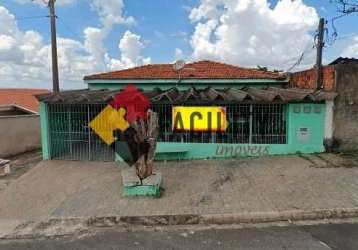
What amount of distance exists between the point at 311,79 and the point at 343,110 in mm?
2302

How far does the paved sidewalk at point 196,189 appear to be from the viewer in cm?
599

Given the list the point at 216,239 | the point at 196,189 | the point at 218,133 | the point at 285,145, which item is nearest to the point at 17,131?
the point at 218,133

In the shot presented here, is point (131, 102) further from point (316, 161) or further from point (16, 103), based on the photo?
point (16, 103)

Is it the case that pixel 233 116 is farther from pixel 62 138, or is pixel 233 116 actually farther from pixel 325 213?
pixel 62 138

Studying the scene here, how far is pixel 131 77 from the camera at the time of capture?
15102 mm

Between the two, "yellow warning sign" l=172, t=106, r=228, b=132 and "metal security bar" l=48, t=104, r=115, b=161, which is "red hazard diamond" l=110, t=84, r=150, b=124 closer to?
"metal security bar" l=48, t=104, r=115, b=161

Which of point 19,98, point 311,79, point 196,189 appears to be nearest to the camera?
point 196,189

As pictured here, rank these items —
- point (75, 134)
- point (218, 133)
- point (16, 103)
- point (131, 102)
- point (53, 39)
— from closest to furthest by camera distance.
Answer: point (218, 133), point (75, 134), point (131, 102), point (53, 39), point (16, 103)

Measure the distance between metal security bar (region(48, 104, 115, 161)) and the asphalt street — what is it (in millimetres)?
5268

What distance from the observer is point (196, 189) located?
23.2 feet

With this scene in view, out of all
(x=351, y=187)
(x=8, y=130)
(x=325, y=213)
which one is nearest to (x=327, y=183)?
(x=351, y=187)

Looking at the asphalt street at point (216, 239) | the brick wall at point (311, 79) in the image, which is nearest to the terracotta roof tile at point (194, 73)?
the brick wall at point (311, 79)

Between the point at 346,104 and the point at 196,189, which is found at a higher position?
the point at 346,104

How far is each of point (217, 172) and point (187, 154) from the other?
1.84 meters
